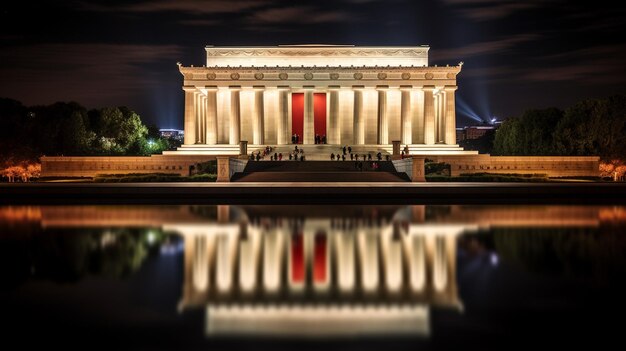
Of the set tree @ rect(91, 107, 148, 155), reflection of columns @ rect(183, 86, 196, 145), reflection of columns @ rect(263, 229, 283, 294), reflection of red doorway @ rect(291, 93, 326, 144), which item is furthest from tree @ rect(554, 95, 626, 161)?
tree @ rect(91, 107, 148, 155)

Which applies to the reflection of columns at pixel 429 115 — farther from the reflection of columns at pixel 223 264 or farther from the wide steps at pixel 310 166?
the reflection of columns at pixel 223 264

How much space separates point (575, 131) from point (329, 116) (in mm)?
27950

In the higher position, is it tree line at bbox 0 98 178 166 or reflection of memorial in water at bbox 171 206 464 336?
tree line at bbox 0 98 178 166

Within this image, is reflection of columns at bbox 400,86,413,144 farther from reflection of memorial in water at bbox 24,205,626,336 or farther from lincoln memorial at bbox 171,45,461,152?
reflection of memorial in water at bbox 24,205,626,336

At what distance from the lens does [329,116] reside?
73938 millimetres

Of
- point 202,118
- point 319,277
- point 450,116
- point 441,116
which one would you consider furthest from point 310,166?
point 319,277

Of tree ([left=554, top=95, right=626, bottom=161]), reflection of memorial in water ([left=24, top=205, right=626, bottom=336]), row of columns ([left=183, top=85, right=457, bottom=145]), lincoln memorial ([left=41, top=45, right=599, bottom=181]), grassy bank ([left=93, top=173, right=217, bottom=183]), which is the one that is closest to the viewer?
reflection of memorial in water ([left=24, top=205, right=626, bottom=336])

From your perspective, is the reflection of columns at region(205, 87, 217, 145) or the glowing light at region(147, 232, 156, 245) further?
the reflection of columns at region(205, 87, 217, 145)

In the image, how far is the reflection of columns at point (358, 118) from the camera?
73375mm

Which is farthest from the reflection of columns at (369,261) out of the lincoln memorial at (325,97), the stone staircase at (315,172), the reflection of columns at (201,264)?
the lincoln memorial at (325,97)

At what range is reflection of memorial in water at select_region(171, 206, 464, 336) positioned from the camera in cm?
1097

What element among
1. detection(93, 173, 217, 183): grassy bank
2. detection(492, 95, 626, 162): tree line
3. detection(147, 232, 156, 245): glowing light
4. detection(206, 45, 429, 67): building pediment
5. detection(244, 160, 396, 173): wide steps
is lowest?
detection(147, 232, 156, 245): glowing light

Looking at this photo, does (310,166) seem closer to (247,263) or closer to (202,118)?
(202,118)

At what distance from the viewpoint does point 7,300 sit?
40.7 feet
